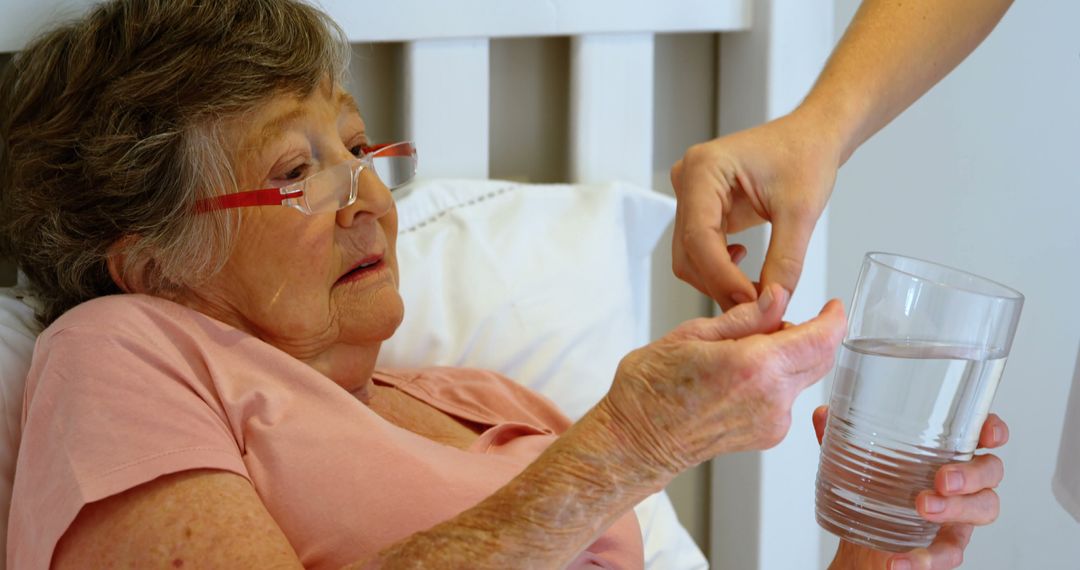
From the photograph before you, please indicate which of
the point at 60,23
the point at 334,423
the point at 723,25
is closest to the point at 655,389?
the point at 334,423

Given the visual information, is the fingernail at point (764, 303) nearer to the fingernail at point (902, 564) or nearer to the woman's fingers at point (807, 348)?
the woman's fingers at point (807, 348)

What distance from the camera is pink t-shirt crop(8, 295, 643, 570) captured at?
1.02m

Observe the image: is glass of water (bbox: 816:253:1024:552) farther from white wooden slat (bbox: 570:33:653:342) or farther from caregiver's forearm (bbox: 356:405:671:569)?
white wooden slat (bbox: 570:33:653:342)

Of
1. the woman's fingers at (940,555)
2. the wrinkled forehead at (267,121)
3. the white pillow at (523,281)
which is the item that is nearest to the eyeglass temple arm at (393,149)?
the wrinkled forehead at (267,121)

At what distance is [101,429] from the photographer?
103 centimetres

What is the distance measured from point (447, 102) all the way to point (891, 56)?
25.2 inches

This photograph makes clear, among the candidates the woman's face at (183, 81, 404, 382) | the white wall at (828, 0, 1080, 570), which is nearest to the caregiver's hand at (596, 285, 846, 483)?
the woman's face at (183, 81, 404, 382)

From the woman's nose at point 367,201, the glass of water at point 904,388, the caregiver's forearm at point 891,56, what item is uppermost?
the caregiver's forearm at point 891,56

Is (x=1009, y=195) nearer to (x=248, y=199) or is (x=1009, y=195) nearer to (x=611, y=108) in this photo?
(x=611, y=108)

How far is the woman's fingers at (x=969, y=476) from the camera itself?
95 centimetres

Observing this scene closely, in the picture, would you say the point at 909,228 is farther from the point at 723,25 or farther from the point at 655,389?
the point at 655,389

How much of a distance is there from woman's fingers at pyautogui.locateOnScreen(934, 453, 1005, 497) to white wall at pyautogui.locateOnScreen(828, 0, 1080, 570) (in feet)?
3.23

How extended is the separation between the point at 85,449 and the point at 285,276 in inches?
11.3

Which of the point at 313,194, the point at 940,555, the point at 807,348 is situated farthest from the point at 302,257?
the point at 940,555
